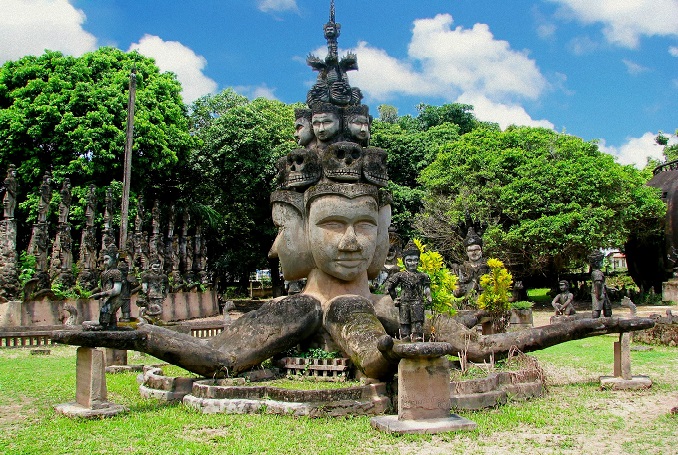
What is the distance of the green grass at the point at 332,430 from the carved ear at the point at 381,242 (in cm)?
310

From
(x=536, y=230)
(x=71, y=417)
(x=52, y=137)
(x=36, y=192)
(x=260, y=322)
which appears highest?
(x=52, y=137)

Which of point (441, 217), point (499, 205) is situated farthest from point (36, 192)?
point (499, 205)

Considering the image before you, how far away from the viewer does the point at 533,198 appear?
26.0 metres

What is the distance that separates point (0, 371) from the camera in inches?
468

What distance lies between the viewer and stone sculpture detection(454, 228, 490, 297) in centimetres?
1488

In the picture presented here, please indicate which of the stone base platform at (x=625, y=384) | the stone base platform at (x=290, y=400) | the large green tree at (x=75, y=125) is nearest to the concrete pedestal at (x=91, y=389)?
the stone base platform at (x=290, y=400)

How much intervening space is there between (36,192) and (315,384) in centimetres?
2034

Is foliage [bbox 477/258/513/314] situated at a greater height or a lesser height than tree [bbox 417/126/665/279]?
lesser

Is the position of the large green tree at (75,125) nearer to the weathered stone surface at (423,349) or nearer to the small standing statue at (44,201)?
the small standing statue at (44,201)

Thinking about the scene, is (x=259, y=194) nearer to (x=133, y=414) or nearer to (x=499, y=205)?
(x=499, y=205)

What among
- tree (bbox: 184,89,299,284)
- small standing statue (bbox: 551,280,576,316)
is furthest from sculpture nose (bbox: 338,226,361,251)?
tree (bbox: 184,89,299,284)

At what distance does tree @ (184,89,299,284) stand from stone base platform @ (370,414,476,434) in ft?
74.1

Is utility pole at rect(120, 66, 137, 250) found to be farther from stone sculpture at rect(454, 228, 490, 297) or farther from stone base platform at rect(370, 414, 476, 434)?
stone base platform at rect(370, 414, 476, 434)

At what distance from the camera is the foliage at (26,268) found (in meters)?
19.6
